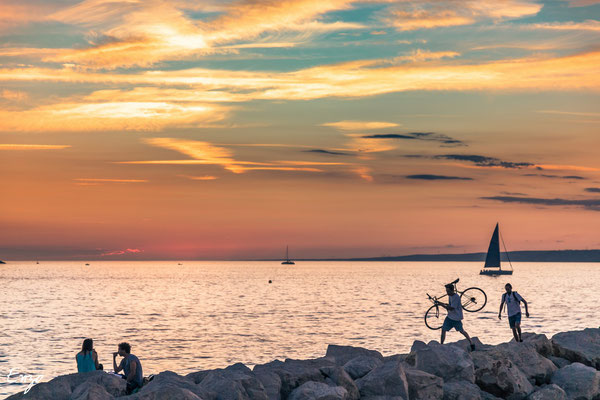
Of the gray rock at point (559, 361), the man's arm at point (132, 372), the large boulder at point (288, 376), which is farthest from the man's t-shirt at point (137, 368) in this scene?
the gray rock at point (559, 361)

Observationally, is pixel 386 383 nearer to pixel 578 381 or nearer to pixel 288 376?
pixel 288 376

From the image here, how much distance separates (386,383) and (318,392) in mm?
2021

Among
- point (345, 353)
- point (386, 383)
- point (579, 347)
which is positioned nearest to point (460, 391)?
point (386, 383)

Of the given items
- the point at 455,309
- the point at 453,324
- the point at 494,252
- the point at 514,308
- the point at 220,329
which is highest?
the point at 494,252

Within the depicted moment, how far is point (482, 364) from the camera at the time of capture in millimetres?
19750

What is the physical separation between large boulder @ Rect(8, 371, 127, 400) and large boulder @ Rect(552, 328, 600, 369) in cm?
1460

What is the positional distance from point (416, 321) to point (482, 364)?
39493 millimetres

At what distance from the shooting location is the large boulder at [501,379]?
1917 centimetres

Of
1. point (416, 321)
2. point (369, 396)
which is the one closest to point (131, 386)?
point (369, 396)

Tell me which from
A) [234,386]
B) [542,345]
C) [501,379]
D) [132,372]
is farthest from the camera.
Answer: [542,345]

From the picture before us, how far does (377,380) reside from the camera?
17891 millimetres

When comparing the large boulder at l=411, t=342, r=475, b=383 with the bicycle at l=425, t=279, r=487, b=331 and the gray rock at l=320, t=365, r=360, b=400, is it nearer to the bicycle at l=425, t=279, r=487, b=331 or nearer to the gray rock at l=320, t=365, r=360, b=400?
the bicycle at l=425, t=279, r=487, b=331

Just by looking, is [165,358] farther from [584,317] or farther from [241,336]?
[584,317]

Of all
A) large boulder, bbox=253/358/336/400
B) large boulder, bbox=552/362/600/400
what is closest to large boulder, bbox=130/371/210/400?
large boulder, bbox=253/358/336/400
